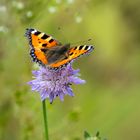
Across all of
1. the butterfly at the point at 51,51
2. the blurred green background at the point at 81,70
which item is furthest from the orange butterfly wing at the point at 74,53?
the blurred green background at the point at 81,70

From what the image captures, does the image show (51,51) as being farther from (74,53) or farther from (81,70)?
(81,70)

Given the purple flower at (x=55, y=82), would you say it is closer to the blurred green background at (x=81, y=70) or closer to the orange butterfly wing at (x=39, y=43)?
the orange butterfly wing at (x=39, y=43)

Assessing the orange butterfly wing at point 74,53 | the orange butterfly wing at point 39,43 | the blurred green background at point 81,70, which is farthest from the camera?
the blurred green background at point 81,70

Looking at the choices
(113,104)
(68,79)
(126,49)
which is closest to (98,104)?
(113,104)

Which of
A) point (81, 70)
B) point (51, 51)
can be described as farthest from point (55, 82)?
point (81, 70)

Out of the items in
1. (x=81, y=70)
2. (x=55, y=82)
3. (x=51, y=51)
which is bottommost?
(x=55, y=82)

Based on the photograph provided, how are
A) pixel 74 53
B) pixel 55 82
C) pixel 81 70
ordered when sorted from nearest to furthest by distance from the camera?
pixel 74 53 → pixel 55 82 → pixel 81 70
